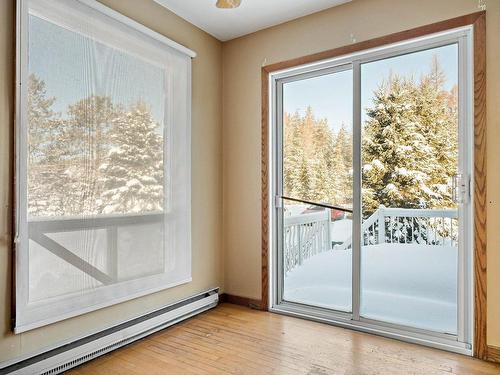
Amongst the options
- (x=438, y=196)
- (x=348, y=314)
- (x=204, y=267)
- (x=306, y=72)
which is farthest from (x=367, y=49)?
(x=204, y=267)

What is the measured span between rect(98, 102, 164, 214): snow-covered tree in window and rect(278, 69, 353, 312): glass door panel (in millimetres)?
1187

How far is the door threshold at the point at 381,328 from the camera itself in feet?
7.72

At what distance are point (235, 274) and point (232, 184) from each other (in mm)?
897

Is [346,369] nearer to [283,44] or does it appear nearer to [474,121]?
[474,121]

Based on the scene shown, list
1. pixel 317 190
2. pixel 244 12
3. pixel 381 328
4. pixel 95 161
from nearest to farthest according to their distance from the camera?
pixel 95 161 < pixel 381 328 < pixel 244 12 < pixel 317 190

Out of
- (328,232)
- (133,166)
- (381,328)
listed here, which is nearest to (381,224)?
(328,232)

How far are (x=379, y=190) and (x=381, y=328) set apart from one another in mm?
1072

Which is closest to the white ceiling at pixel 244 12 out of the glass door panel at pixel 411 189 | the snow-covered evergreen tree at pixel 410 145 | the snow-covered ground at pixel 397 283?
the glass door panel at pixel 411 189

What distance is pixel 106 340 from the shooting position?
89.7 inches

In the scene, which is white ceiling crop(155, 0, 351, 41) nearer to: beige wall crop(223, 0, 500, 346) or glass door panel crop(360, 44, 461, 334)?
beige wall crop(223, 0, 500, 346)

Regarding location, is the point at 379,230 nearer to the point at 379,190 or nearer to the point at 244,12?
the point at 379,190

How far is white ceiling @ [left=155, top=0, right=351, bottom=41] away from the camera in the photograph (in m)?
2.72

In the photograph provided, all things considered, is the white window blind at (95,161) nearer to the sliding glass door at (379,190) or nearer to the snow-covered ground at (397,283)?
the sliding glass door at (379,190)

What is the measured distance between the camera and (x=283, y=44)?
306cm
